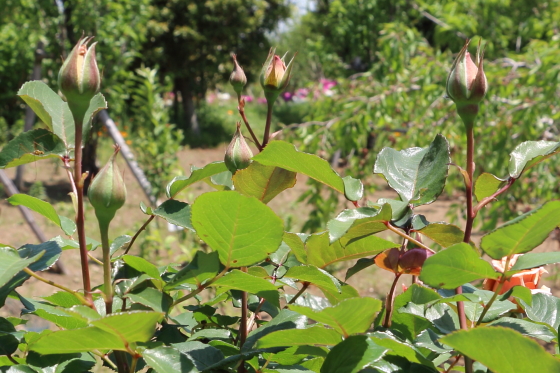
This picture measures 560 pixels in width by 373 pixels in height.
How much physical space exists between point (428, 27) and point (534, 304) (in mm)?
7946

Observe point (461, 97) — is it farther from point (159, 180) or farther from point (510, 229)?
point (159, 180)

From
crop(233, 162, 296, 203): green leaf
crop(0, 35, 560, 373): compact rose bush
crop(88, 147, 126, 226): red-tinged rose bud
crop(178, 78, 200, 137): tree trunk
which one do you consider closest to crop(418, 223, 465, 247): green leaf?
crop(0, 35, 560, 373): compact rose bush

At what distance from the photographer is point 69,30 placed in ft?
12.0

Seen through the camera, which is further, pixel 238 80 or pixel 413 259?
pixel 238 80

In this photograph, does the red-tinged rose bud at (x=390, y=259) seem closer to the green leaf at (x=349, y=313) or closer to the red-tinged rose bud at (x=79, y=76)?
the green leaf at (x=349, y=313)

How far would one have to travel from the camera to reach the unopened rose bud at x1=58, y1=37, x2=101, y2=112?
0.98ft

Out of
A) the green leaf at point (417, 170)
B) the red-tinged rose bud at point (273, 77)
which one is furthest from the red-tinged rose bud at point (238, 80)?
the green leaf at point (417, 170)

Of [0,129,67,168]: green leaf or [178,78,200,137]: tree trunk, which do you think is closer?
[0,129,67,168]: green leaf

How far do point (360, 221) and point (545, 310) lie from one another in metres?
0.19

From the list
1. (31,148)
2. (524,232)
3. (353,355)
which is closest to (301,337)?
(353,355)

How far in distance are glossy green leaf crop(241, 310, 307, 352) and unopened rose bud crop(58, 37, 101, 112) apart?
18 centimetres

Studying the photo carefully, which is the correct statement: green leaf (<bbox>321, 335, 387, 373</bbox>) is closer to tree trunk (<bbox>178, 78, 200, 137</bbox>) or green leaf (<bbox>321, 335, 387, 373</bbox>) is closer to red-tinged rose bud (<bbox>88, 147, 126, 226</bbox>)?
red-tinged rose bud (<bbox>88, 147, 126, 226</bbox>)

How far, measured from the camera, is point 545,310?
0.40m

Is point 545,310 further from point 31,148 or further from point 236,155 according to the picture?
point 31,148
